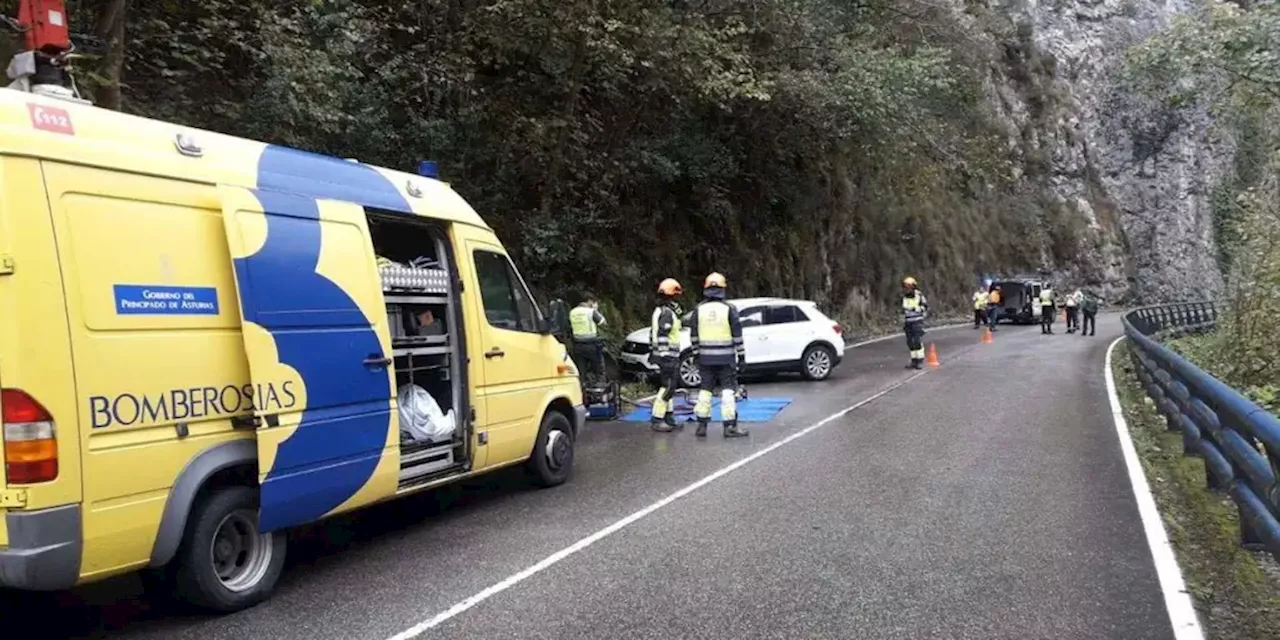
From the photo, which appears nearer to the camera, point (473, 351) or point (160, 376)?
point (160, 376)

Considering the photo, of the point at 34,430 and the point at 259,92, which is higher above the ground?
the point at 259,92

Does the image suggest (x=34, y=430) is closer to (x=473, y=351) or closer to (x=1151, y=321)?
(x=473, y=351)

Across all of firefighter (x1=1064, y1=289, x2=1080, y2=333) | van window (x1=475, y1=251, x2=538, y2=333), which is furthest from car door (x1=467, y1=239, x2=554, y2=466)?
firefighter (x1=1064, y1=289, x2=1080, y2=333)

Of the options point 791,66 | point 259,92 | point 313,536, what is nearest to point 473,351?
point 313,536

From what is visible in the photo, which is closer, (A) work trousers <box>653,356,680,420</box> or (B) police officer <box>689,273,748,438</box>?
(B) police officer <box>689,273,748,438</box>

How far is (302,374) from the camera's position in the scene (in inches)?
213

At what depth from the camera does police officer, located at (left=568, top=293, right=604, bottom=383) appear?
14.6 metres

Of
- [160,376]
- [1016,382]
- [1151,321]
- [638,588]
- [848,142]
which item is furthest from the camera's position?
[1151,321]

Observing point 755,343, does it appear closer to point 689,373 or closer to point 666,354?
point 689,373

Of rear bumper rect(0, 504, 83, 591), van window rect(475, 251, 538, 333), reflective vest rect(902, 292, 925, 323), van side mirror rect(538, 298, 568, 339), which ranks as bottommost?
rear bumper rect(0, 504, 83, 591)

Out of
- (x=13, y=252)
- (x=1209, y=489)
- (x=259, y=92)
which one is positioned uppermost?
(x=259, y=92)

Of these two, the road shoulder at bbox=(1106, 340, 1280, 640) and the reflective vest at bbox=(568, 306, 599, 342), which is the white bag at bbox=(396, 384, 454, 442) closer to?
the road shoulder at bbox=(1106, 340, 1280, 640)

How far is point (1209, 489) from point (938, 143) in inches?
746

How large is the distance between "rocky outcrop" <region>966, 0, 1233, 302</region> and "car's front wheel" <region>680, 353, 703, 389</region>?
48.7 metres
